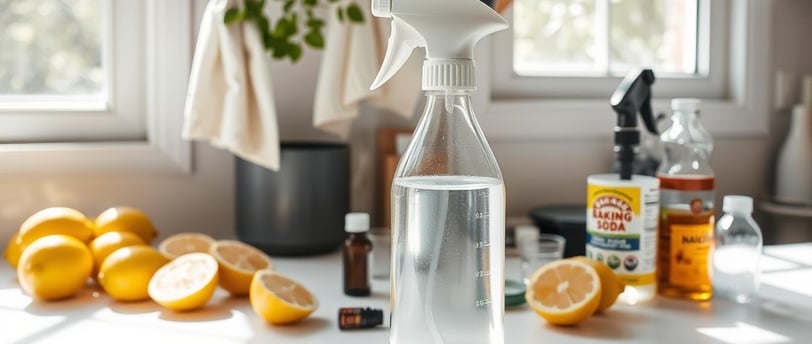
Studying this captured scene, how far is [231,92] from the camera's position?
124 centimetres

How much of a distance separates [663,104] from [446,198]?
1.02 m

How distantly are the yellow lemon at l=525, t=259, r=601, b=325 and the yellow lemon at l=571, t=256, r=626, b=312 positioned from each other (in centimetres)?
1

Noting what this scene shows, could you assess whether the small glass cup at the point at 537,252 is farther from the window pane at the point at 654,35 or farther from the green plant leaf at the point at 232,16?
the window pane at the point at 654,35

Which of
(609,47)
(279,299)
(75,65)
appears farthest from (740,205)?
(75,65)

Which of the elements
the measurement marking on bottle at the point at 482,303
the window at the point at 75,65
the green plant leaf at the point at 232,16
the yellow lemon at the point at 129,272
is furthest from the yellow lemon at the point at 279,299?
the window at the point at 75,65

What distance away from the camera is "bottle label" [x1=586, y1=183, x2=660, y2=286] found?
0.99 meters

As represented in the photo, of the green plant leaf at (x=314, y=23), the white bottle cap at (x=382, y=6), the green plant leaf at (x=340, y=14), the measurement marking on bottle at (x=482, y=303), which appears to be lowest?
the measurement marking on bottle at (x=482, y=303)

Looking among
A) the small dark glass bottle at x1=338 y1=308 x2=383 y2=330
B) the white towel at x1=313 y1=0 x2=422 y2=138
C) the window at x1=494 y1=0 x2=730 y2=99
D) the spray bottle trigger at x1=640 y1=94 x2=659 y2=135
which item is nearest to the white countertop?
the small dark glass bottle at x1=338 y1=308 x2=383 y2=330

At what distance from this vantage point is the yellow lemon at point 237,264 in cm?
100

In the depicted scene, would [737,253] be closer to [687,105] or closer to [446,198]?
[687,105]

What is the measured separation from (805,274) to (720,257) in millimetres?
190

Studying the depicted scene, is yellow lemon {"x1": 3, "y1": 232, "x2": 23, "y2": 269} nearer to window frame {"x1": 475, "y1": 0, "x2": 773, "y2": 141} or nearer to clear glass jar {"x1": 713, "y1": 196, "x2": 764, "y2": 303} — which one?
window frame {"x1": 475, "y1": 0, "x2": 773, "y2": 141}

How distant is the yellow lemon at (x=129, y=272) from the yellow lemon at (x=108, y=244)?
0.16 ft

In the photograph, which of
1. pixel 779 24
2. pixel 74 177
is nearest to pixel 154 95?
pixel 74 177
